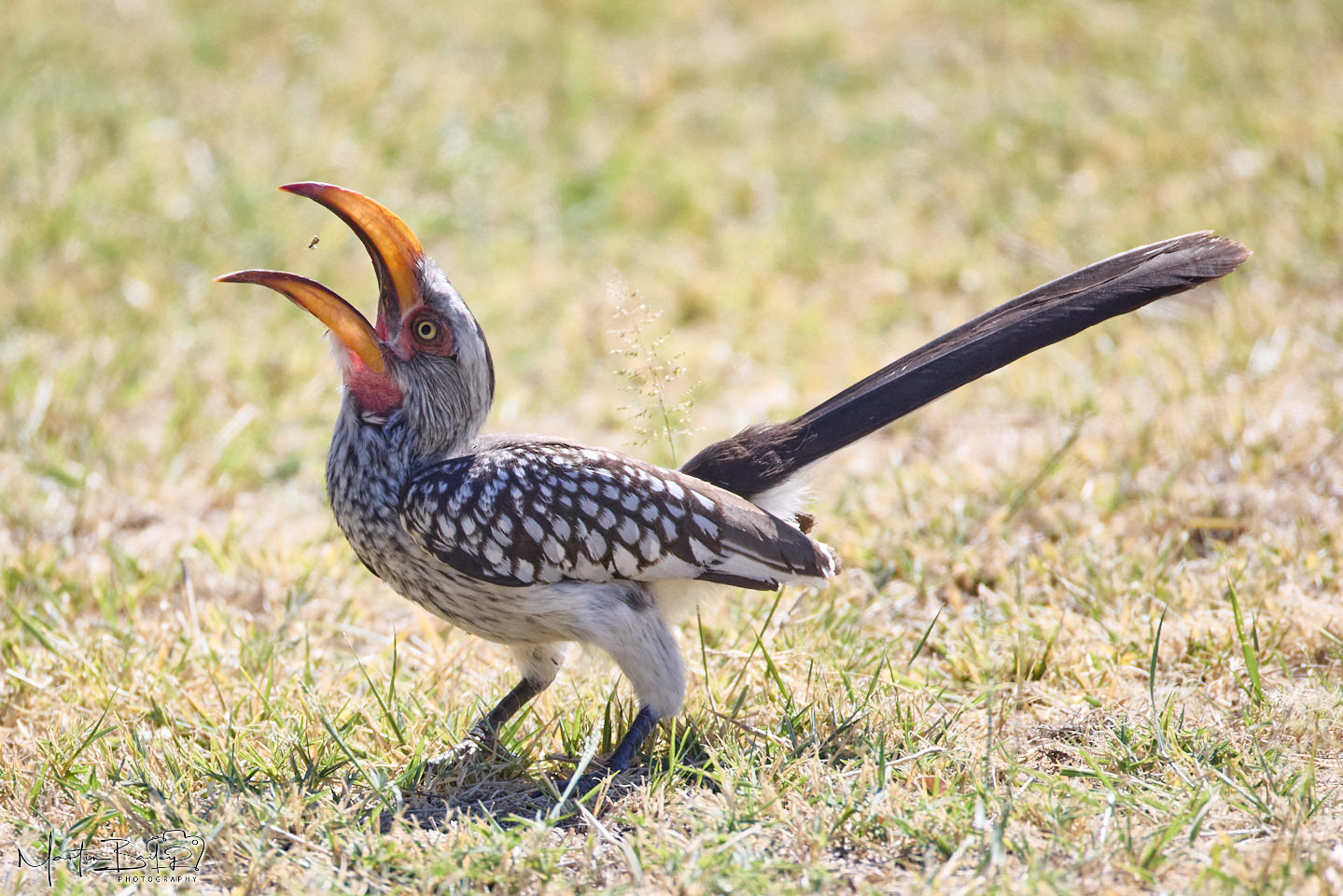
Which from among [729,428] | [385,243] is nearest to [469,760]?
[385,243]

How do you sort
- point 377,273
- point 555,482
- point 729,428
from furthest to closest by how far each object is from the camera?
point 729,428
point 377,273
point 555,482

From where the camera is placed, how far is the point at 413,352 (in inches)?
129

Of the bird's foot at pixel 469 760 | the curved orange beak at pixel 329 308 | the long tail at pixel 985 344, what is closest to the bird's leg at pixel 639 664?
the bird's foot at pixel 469 760

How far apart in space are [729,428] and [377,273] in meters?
2.24

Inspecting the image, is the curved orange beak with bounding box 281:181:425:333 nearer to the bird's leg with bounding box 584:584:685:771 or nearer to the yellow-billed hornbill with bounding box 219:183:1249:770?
the yellow-billed hornbill with bounding box 219:183:1249:770

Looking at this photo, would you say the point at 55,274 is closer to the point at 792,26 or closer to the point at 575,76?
the point at 575,76

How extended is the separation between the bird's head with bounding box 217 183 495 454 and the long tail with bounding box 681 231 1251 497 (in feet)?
2.39

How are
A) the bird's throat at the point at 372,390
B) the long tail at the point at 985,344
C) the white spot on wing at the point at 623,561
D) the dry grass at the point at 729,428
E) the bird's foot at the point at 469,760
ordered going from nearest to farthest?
the dry grass at the point at 729,428 → the bird's foot at the point at 469,760 → the white spot on wing at the point at 623,561 → the long tail at the point at 985,344 → the bird's throat at the point at 372,390

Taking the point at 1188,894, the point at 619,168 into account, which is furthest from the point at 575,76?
the point at 1188,894

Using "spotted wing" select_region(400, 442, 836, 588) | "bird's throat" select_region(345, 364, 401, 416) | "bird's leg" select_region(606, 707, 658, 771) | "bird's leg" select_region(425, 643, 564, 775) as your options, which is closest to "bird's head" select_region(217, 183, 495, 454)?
"bird's throat" select_region(345, 364, 401, 416)

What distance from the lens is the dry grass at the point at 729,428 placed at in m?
2.70

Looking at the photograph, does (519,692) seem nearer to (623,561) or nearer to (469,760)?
(469,760)

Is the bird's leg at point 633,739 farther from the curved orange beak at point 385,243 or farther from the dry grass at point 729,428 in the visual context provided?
the curved orange beak at point 385,243

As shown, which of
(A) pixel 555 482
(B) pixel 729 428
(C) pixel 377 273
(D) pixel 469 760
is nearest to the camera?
(D) pixel 469 760
